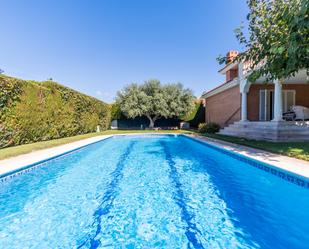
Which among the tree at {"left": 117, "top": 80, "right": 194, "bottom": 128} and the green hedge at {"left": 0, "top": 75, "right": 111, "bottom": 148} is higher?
the tree at {"left": 117, "top": 80, "right": 194, "bottom": 128}

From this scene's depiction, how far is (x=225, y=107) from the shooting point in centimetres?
1919

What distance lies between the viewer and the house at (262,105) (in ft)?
37.9

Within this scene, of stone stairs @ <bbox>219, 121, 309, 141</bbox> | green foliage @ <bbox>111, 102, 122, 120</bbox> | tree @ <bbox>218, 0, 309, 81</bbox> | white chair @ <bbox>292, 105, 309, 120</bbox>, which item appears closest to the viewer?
tree @ <bbox>218, 0, 309, 81</bbox>

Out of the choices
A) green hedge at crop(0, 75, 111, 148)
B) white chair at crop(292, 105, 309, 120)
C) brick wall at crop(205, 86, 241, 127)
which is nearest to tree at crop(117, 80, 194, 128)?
brick wall at crop(205, 86, 241, 127)

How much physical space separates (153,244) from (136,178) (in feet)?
10.9

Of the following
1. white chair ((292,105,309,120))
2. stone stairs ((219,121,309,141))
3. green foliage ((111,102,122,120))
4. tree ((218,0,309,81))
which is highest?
tree ((218,0,309,81))

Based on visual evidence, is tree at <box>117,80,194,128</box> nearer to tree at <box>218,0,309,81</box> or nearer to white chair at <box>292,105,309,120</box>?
white chair at <box>292,105,309,120</box>

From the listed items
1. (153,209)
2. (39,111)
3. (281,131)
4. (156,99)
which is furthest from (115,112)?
(153,209)

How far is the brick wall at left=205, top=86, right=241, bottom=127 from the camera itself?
17.2 m

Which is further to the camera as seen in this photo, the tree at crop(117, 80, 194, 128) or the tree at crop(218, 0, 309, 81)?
the tree at crop(117, 80, 194, 128)

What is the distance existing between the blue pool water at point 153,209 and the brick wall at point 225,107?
11.0 m

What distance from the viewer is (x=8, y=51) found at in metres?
20.8

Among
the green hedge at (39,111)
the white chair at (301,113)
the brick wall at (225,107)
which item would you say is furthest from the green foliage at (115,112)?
the white chair at (301,113)

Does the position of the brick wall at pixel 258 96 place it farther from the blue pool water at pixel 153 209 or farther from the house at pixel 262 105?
the blue pool water at pixel 153 209
